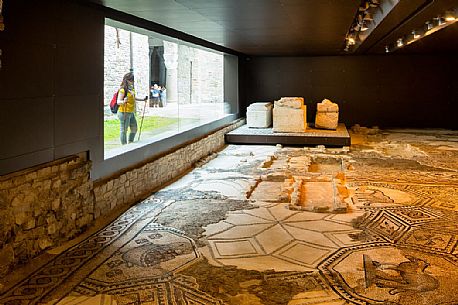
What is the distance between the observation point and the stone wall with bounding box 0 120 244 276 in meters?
4.55

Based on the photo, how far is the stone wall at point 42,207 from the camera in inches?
178

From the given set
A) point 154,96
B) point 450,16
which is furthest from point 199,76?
point 450,16

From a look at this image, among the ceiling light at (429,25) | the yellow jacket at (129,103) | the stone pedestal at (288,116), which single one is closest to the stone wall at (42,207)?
the yellow jacket at (129,103)

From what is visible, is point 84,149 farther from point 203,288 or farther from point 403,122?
point 403,122

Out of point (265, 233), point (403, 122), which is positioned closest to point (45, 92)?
point (265, 233)

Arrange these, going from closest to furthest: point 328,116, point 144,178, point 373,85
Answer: point 144,178, point 328,116, point 373,85

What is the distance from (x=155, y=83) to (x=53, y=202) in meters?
5.10

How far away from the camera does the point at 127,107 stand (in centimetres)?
834

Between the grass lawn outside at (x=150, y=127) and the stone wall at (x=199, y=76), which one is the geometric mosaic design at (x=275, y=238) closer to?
the grass lawn outside at (x=150, y=127)

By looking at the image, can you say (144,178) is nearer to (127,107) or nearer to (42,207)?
(127,107)

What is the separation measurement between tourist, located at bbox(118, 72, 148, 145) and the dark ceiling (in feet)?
3.95

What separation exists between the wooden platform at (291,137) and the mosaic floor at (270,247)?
12.3ft

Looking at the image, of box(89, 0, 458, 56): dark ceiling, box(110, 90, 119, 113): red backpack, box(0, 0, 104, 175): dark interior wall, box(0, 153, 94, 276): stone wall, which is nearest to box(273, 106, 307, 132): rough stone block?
box(89, 0, 458, 56): dark ceiling

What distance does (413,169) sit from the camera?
10.1 metres
